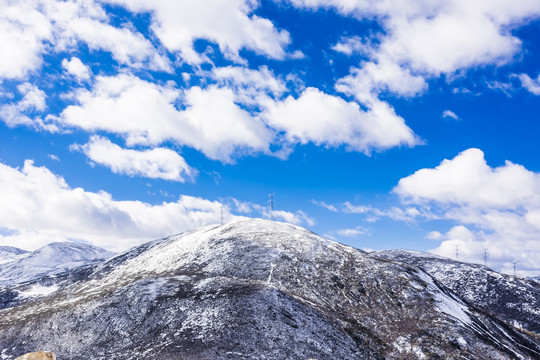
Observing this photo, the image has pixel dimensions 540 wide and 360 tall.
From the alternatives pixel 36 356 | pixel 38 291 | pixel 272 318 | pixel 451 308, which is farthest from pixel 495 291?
pixel 38 291

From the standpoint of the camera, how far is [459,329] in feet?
147

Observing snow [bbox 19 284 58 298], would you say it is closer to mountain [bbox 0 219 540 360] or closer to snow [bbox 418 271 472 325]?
mountain [bbox 0 219 540 360]

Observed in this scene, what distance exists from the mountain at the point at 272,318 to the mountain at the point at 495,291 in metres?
26.8

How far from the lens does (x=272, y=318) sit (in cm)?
4309

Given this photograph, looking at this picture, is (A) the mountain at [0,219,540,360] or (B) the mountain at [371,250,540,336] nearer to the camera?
(A) the mountain at [0,219,540,360]

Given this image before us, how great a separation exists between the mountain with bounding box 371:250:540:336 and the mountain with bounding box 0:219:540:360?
2676 centimetres

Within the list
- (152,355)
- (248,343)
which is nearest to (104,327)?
(152,355)

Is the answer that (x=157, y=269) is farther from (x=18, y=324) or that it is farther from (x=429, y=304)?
(x=429, y=304)

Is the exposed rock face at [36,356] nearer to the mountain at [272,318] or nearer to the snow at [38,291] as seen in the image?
the mountain at [272,318]

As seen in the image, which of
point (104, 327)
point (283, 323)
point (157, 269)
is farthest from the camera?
point (157, 269)

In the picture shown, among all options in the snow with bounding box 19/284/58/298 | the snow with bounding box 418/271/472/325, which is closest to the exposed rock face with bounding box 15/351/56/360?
the snow with bounding box 418/271/472/325

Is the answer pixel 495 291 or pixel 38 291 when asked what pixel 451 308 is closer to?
pixel 495 291

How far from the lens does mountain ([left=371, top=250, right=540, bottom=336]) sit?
8312cm

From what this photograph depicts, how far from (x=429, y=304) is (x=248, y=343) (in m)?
28.0
